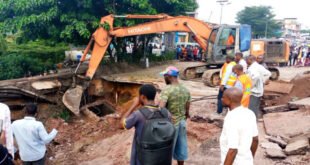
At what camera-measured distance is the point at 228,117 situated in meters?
3.46

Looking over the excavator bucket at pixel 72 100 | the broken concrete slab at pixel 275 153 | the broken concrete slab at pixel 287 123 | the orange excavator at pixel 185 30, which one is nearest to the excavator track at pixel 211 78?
the orange excavator at pixel 185 30

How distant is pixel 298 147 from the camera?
5938 mm

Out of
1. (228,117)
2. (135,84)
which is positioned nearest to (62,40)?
(135,84)

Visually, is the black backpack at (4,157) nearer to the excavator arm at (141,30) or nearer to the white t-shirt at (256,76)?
the white t-shirt at (256,76)

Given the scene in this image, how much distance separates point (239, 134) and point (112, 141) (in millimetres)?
5974

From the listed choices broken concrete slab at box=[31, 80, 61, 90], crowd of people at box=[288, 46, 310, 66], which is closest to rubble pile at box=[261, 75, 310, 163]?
broken concrete slab at box=[31, 80, 61, 90]

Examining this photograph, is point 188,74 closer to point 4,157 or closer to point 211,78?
point 211,78

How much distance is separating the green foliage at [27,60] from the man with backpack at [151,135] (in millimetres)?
11610

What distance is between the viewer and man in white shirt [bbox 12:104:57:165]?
470 cm

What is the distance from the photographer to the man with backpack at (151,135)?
3514 mm

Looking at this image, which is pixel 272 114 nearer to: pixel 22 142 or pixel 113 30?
pixel 22 142

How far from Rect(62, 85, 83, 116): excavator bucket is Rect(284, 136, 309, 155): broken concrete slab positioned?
799 cm

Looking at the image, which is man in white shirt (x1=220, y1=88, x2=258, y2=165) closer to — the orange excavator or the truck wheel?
the orange excavator

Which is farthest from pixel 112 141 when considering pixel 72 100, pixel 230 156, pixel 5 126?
pixel 230 156
